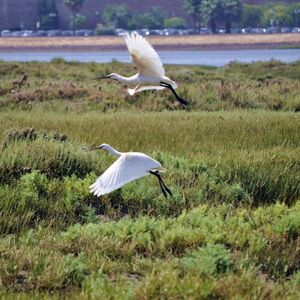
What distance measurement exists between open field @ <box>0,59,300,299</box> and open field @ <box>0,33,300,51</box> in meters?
49.6

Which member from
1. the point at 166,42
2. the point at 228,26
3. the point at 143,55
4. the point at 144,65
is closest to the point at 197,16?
the point at 228,26

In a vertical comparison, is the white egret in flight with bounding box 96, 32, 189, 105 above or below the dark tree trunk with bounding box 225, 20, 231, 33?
above

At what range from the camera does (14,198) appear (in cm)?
942

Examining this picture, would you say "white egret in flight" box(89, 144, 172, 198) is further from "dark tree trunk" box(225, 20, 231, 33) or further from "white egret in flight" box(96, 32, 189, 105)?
"dark tree trunk" box(225, 20, 231, 33)

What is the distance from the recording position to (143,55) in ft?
32.8

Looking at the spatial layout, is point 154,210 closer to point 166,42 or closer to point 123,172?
point 123,172

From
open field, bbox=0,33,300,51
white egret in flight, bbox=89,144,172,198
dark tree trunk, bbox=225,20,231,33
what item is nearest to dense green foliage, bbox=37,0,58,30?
open field, bbox=0,33,300,51

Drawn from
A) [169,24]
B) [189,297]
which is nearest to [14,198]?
[189,297]

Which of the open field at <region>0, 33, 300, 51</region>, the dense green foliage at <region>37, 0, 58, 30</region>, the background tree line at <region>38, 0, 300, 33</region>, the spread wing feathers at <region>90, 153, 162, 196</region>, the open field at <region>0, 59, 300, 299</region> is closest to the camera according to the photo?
the open field at <region>0, 59, 300, 299</region>

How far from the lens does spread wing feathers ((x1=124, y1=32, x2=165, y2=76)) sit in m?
9.80

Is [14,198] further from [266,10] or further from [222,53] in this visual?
[266,10]

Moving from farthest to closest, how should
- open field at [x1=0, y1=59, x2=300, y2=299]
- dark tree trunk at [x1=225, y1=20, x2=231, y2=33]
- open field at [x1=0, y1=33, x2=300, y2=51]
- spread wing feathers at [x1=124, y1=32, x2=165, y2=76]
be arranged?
dark tree trunk at [x1=225, y1=20, x2=231, y2=33], open field at [x1=0, y1=33, x2=300, y2=51], spread wing feathers at [x1=124, y1=32, x2=165, y2=76], open field at [x1=0, y1=59, x2=300, y2=299]

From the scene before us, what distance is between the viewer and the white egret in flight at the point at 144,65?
9.83 m

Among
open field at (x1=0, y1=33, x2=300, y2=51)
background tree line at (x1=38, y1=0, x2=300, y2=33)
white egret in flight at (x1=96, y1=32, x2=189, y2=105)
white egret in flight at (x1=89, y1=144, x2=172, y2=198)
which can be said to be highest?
white egret in flight at (x1=96, y1=32, x2=189, y2=105)
